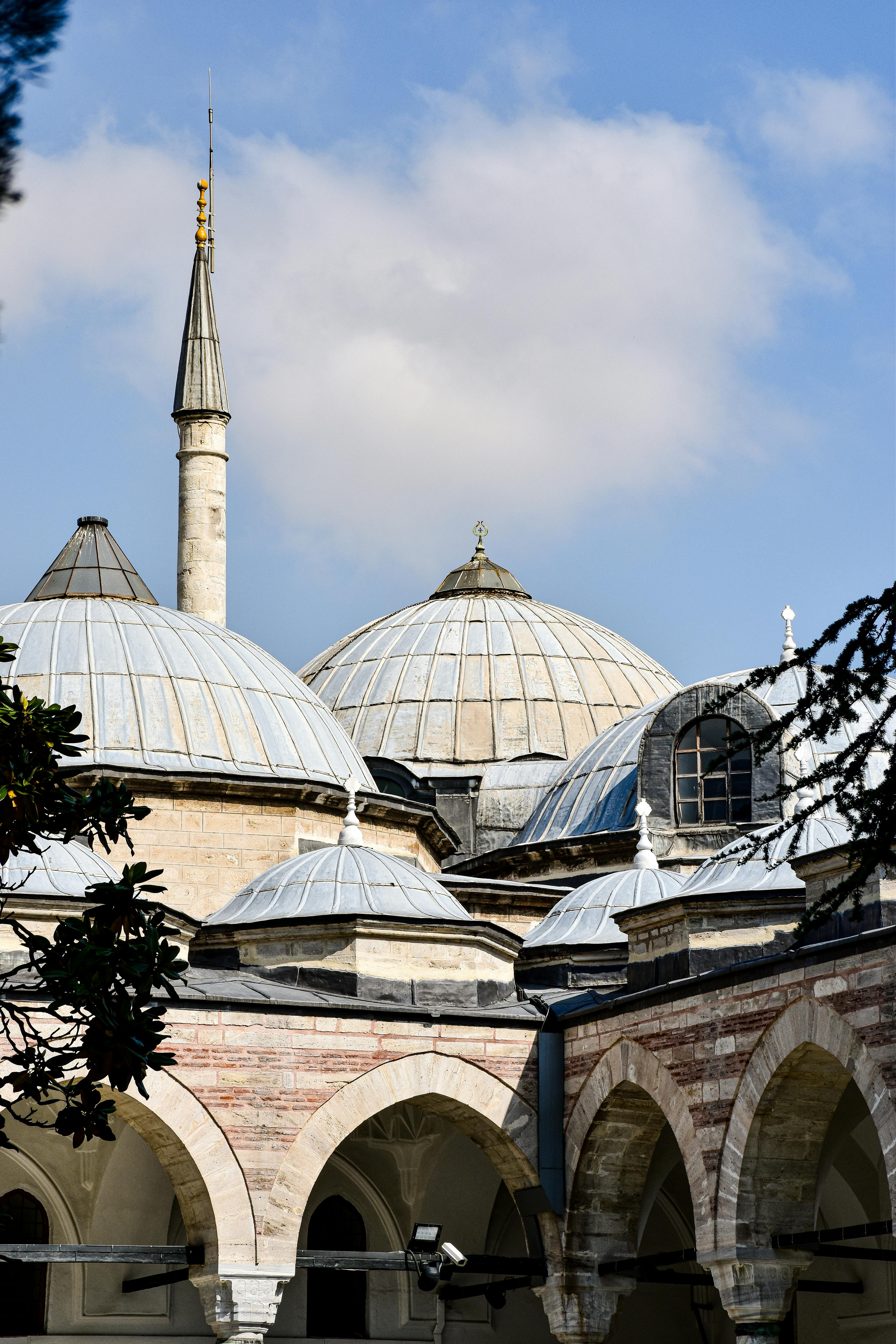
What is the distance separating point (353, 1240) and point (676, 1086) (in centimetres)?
567

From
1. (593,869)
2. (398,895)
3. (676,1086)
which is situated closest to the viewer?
(676,1086)

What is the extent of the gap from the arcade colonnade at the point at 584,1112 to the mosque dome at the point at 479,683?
12.7 meters

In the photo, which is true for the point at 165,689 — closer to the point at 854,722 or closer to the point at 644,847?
the point at 644,847

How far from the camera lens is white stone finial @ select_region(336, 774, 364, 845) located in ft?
69.2

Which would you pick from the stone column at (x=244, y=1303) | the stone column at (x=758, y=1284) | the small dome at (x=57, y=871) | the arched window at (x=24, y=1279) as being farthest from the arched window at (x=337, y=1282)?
the stone column at (x=758, y=1284)

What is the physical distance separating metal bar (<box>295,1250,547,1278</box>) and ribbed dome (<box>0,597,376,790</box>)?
252 inches

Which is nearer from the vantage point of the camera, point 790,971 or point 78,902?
point 790,971

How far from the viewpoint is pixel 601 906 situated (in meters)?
22.3

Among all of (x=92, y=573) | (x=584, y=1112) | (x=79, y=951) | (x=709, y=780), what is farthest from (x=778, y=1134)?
(x=92, y=573)

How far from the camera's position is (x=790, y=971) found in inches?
632

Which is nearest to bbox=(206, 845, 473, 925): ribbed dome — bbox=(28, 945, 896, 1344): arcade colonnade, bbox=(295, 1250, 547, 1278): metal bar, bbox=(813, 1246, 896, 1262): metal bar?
bbox=(28, 945, 896, 1344): arcade colonnade

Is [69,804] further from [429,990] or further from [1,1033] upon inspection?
[429,990]

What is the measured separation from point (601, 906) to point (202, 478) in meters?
10.3

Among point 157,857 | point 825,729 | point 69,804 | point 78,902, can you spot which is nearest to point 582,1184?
point 78,902
